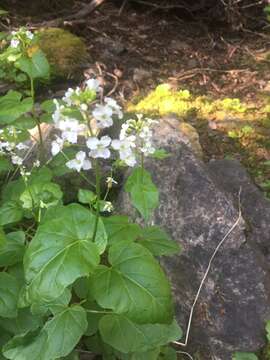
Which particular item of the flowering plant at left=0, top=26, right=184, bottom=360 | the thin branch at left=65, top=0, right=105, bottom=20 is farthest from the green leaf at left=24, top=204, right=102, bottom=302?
the thin branch at left=65, top=0, right=105, bottom=20

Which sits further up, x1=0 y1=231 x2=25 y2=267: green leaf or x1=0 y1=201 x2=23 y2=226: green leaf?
x1=0 y1=201 x2=23 y2=226: green leaf

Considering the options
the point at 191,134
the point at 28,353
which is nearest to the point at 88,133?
the point at 28,353

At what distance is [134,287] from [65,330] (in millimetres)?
370

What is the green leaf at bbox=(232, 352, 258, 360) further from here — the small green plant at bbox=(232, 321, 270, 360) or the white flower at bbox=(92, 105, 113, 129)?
the white flower at bbox=(92, 105, 113, 129)

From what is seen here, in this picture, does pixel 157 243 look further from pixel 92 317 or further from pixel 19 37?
pixel 19 37

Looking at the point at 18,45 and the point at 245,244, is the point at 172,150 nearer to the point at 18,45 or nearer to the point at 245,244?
the point at 245,244

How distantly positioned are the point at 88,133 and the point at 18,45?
1.12 m

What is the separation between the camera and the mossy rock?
5.34 m

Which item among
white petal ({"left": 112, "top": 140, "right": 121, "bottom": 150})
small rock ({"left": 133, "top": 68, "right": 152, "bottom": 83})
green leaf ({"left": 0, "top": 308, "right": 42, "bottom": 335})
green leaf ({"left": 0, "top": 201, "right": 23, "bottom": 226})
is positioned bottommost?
small rock ({"left": 133, "top": 68, "right": 152, "bottom": 83})

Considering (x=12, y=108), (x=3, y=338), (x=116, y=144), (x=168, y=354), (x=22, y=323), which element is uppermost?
(x=116, y=144)

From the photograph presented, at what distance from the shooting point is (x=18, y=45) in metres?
2.70

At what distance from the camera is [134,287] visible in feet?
6.63

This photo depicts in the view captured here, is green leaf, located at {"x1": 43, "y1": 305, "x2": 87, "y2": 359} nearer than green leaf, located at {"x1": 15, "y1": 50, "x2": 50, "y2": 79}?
Yes

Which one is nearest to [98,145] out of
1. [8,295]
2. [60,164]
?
[8,295]
